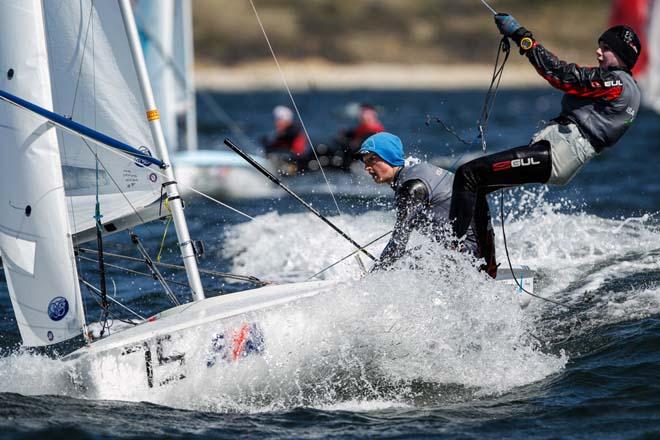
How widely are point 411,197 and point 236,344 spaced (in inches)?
47.7

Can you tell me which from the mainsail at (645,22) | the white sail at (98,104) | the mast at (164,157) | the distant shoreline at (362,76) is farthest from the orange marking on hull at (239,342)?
the distant shoreline at (362,76)

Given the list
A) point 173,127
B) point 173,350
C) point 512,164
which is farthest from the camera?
point 173,127

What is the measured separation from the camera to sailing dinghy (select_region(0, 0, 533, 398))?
4820mm

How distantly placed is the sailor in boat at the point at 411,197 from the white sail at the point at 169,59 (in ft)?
26.9

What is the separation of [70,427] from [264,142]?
10991mm

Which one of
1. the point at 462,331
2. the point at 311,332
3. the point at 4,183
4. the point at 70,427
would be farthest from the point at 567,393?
the point at 4,183

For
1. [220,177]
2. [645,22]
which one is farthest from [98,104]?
[645,22]

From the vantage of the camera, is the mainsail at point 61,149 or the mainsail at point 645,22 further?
the mainsail at point 645,22

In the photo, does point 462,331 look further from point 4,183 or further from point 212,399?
point 4,183

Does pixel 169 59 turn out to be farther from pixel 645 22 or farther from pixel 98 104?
pixel 645 22

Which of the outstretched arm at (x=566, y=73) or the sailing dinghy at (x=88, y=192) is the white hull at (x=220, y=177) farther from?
the outstretched arm at (x=566, y=73)

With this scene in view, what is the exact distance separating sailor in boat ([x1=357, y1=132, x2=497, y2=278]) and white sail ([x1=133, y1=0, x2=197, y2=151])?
8.21 metres

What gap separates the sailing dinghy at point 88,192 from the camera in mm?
4820

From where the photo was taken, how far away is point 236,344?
16.1 ft
